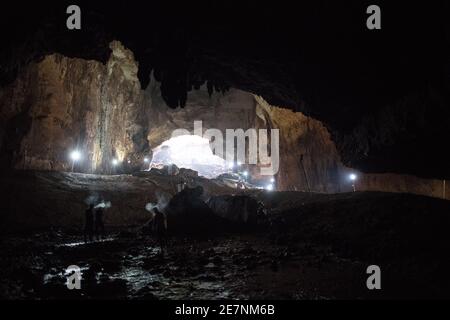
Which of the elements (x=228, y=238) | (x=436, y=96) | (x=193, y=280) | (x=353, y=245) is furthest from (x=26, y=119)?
(x=436, y=96)

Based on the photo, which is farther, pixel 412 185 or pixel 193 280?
pixel 412 185

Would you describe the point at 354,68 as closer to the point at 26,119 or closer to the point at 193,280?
the point at 193,280

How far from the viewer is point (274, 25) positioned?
353 inches

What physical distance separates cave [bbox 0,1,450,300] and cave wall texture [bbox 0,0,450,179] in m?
0.04

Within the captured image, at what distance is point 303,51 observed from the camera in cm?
984

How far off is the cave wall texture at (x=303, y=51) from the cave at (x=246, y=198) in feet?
0.14

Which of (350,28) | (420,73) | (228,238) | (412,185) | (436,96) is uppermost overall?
(350,28)

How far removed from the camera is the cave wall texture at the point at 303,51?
831 centimetres

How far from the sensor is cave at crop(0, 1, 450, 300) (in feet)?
18.8

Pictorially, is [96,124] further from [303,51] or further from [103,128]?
[303,51]

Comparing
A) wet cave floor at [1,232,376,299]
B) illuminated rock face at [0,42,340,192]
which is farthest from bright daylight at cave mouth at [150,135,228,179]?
wet cave floor at [1,232,376,299]
